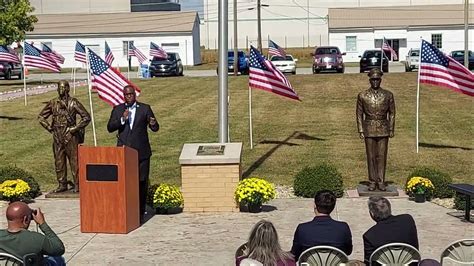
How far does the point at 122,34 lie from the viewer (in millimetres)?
72562

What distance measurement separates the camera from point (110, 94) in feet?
55.0

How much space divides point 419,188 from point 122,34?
199ft

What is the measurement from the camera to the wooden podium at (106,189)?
11742mm

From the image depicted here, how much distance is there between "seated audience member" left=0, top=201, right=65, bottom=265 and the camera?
7285 millimetres

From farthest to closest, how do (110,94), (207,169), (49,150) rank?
(49,150) < (110,94) < (207,169)

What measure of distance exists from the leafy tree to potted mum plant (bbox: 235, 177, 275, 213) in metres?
34.5

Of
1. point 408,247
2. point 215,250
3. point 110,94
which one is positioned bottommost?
point 215,250

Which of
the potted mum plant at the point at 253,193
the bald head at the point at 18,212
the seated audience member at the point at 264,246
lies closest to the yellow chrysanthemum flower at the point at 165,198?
the potted mum plant at the point at 253,193

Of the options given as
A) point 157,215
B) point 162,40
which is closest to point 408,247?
point 157,215

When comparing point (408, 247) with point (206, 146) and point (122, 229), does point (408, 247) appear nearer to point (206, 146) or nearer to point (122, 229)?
point (122, 229)

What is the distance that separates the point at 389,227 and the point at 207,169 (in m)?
5.54

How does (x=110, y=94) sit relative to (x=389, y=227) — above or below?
above

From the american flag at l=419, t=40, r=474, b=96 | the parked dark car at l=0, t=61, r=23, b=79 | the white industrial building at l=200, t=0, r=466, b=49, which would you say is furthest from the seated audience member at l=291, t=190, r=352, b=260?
the white industrial building at l=200, t=0, r=466, b=49

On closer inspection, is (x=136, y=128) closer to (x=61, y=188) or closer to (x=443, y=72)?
(x=61, y=188)
